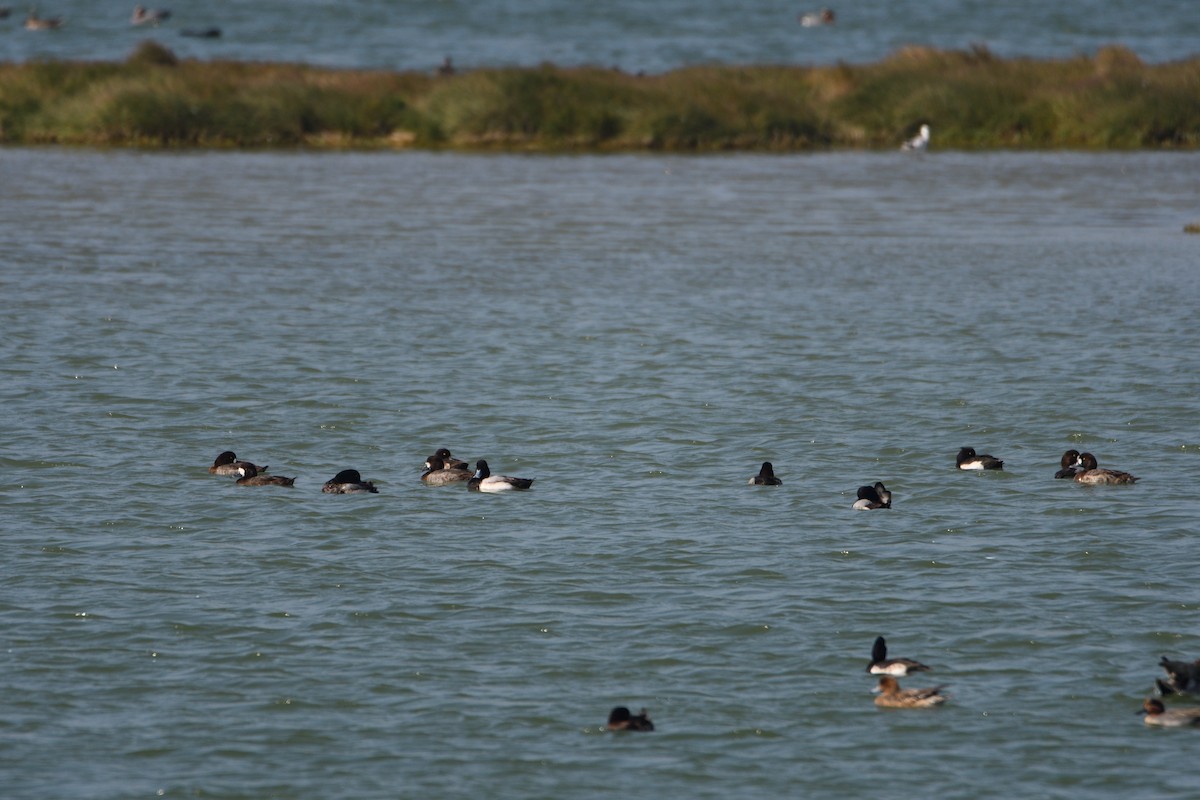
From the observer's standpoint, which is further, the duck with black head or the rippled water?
the duck with black head

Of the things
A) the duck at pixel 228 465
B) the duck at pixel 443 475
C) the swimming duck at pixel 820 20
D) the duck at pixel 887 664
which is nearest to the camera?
the duck at pixel 887 664

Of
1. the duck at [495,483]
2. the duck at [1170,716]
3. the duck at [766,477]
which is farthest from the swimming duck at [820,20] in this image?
the duck at [1170,716]

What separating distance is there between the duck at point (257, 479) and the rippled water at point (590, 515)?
0.41 ft

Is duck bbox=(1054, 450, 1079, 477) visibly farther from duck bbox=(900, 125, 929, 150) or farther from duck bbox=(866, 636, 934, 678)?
duck bbox=(900, 125, 929, 150)

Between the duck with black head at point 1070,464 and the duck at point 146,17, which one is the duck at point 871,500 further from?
the duck at point 146,17

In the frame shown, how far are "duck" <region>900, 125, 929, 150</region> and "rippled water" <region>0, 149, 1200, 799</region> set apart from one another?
15373 millimetres

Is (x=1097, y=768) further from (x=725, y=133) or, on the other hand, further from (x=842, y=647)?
(x=725, y=133)

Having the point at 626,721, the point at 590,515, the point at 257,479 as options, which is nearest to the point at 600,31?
the point at 257,479

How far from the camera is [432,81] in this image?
56.5 metres

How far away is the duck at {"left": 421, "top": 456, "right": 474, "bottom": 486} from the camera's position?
18766 millimetres

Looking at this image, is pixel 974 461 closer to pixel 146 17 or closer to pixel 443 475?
pixel 443 475

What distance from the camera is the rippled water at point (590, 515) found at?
12.1 metres

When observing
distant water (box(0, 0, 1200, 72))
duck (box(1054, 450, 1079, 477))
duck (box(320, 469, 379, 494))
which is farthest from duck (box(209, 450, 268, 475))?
distant water (box(0, 0, 1200, 72))

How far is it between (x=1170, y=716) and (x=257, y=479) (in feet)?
32.9
